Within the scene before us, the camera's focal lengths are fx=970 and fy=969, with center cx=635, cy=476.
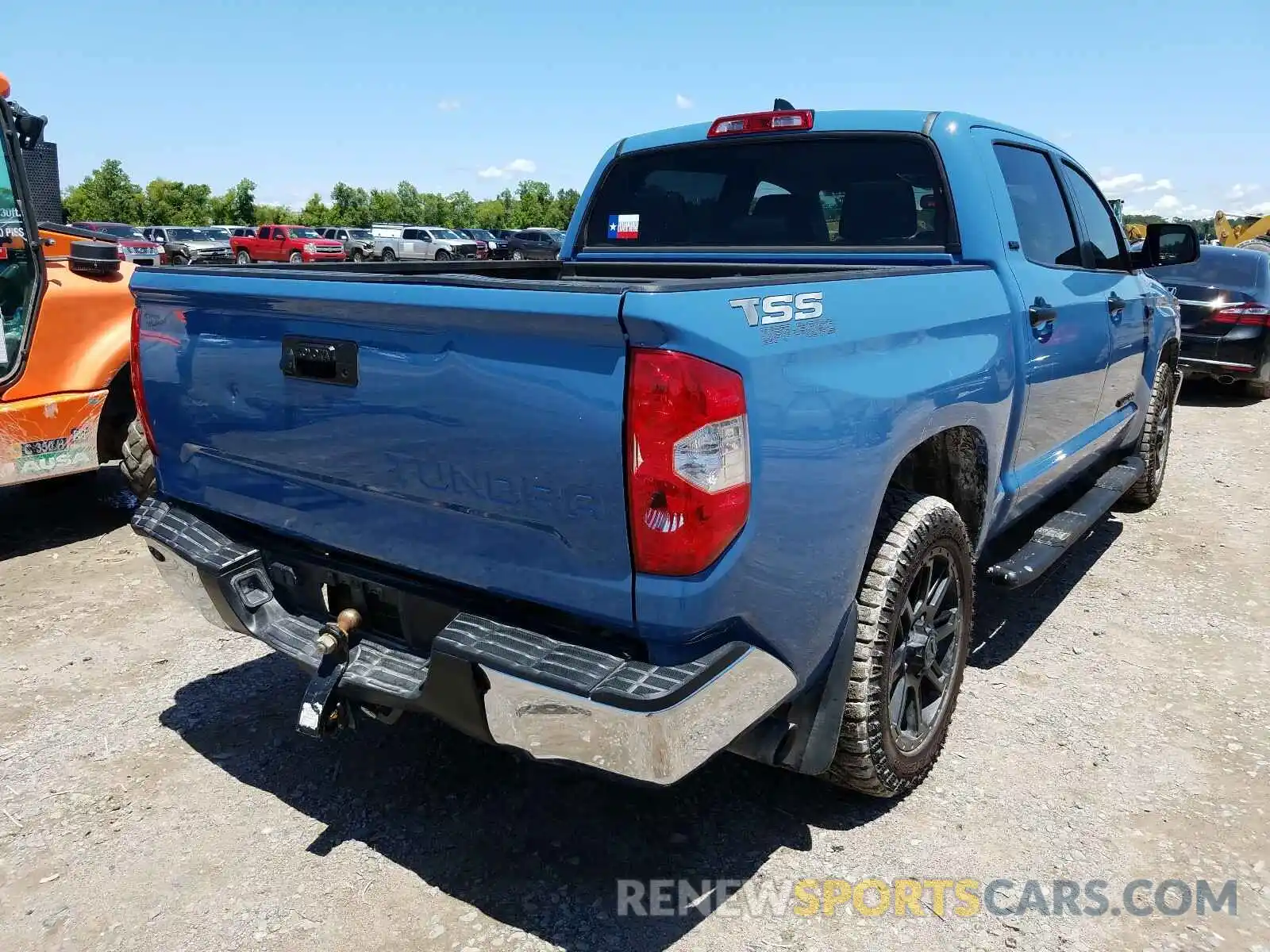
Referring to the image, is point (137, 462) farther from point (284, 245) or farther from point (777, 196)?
point (284, 245)

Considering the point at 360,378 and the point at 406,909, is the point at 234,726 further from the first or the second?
the point at 360,378

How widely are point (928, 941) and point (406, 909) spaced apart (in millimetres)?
1337

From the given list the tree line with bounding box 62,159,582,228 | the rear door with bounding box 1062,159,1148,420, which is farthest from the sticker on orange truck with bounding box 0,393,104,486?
the tree line with bounding box 62,159,582,228

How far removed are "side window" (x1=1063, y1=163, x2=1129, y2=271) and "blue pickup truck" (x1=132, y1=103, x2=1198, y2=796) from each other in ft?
3.26

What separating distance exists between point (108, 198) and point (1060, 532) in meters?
75.0

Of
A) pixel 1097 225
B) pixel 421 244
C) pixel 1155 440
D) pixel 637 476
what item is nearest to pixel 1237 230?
pixel 421 244

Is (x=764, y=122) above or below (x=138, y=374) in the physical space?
above

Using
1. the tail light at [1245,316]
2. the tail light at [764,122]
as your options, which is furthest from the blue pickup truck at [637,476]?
the tail light at [1245,316]

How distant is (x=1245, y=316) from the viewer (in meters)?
9.82

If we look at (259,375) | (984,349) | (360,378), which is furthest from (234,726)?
(984,349)

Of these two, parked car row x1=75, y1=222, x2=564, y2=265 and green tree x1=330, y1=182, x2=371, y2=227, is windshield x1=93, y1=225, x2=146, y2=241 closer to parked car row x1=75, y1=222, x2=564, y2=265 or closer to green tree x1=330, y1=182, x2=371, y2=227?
parked car row x1=75, y1=222, x2=564, y2=265

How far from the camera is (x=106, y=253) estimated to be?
5574 millimetres

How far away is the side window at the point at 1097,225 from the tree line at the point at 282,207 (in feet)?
221

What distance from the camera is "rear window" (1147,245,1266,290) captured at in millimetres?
10234
